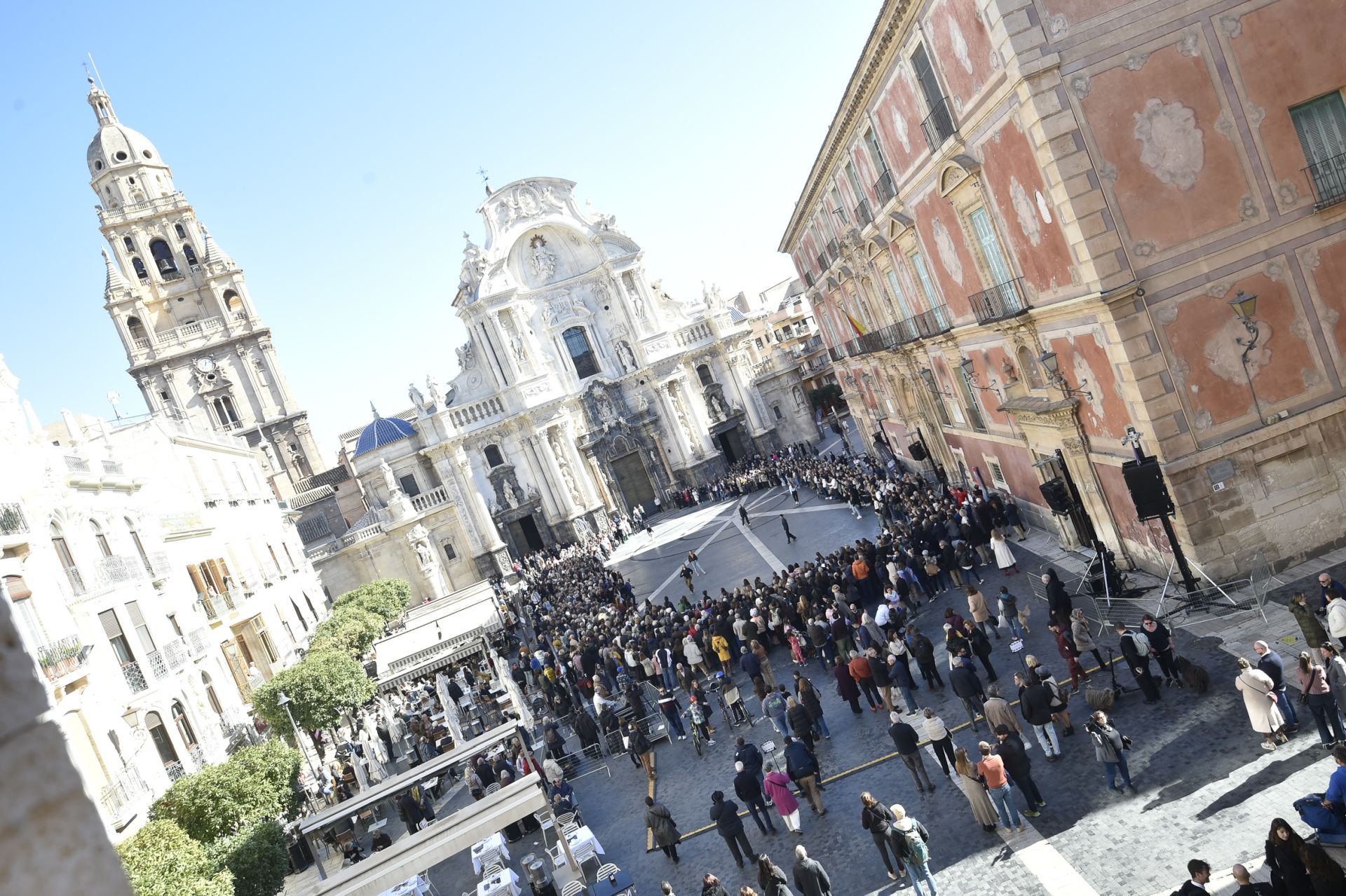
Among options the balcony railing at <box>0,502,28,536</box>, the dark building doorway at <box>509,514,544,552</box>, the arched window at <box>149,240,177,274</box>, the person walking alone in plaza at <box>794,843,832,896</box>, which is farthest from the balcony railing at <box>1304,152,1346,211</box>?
the arched window at <box>149,240,177,274</box>

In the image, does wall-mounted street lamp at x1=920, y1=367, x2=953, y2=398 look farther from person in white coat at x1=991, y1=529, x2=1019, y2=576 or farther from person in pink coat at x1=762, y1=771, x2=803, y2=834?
person in pink coat at x1=762, y1=771, x2=803, y2=834

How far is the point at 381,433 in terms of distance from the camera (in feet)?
171

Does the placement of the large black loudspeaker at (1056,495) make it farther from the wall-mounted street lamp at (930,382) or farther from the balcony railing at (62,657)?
the balcony railing at (62,657)

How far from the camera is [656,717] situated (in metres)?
19.1

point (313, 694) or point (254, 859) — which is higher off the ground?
point (313, 694)

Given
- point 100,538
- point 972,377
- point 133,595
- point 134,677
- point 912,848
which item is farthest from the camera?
point 972,377

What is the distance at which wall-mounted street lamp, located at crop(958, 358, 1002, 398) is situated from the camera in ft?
72.6

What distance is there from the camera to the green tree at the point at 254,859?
15.1 m

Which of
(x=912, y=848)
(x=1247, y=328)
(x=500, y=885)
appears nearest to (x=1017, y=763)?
(x=912, y=848)

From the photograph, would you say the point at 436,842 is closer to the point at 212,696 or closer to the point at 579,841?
the point at 579,841

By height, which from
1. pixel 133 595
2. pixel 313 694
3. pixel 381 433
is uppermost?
pixel 381 433

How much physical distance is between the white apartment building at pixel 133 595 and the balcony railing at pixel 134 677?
0.03 meters

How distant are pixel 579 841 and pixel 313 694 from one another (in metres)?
12.4

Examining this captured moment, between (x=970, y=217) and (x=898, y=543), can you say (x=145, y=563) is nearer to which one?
(x=898, y=543)
